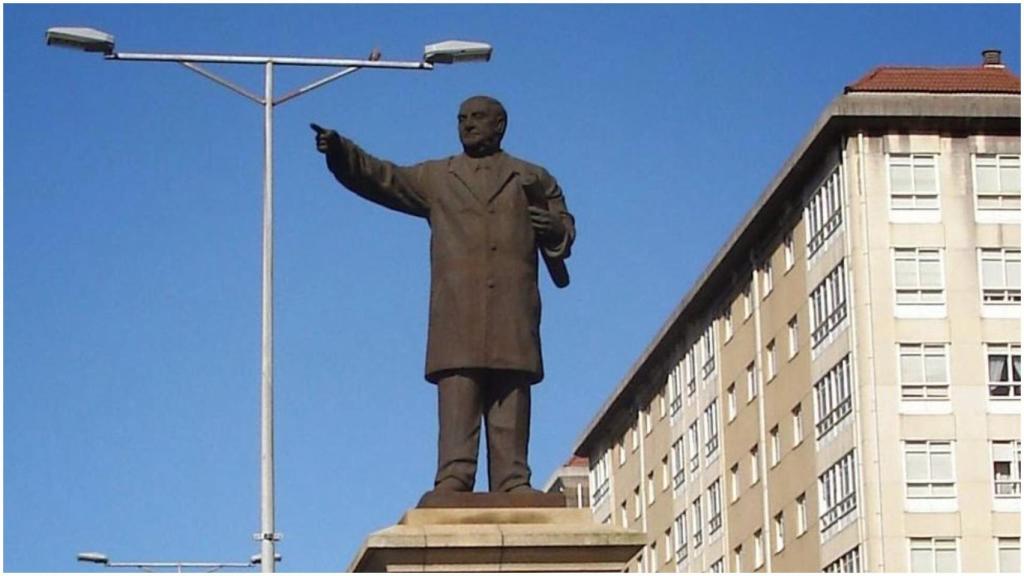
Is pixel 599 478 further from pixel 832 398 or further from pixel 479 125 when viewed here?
pixel 479 125

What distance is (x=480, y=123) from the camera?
60.0 ft

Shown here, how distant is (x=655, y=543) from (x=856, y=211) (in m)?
26.9

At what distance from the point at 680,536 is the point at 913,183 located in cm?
2206

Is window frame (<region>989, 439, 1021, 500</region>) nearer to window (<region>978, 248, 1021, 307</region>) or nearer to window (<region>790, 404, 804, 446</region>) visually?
window (<region>978, 248, 1021, 307</region>)

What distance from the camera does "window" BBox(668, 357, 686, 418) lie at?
86.6 metres

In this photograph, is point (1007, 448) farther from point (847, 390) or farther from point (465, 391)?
point (465, 391)

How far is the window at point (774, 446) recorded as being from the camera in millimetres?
74312

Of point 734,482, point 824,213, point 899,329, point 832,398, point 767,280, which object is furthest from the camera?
point 734,482

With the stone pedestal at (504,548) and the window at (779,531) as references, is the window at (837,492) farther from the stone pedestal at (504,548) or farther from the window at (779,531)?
the stone pedestal at (504,548)

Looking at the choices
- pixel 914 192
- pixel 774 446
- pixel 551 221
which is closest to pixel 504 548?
pixel 551 221

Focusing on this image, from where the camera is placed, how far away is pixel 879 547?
6619 centimetres


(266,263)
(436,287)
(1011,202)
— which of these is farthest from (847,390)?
(436,287)

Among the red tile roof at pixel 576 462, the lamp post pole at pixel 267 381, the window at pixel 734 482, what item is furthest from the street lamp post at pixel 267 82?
the red tile roof at pixel 576 462

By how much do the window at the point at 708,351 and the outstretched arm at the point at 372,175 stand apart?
63.6 metres
